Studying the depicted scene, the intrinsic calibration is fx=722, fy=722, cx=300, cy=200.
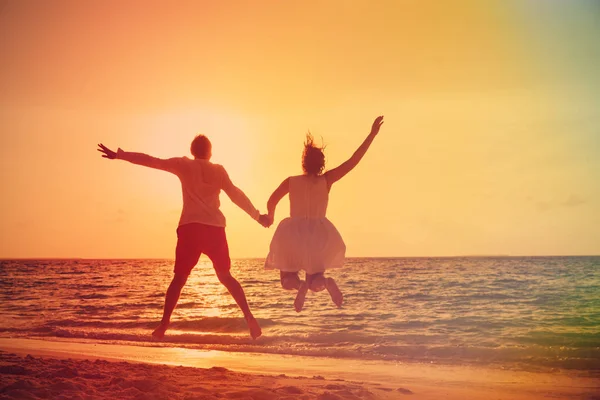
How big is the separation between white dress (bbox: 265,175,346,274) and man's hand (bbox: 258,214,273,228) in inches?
5.6

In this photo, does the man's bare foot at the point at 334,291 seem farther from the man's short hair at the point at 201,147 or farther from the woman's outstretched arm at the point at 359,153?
the man's short hair at the point at 201,147

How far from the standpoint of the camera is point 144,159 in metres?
7.79

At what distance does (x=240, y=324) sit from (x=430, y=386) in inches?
439

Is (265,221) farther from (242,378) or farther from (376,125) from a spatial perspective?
(242,378)

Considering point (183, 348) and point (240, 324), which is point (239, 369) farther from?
point (240, 324)

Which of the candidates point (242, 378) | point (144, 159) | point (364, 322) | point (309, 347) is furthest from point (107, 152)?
point (364, 322)

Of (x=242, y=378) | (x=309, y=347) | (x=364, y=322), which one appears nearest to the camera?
(x=242, y=378)

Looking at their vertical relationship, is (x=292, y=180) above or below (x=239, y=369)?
above

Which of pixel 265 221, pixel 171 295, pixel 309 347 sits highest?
pixel 265 221

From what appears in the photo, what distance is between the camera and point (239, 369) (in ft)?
45.2

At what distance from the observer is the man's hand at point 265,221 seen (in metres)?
8.28

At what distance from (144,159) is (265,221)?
5.06 feet

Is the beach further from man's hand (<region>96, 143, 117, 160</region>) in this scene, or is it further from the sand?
man's hand (<region>96, 143, 117, 160</region>)

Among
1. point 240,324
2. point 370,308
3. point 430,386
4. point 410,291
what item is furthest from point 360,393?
point 410,291
